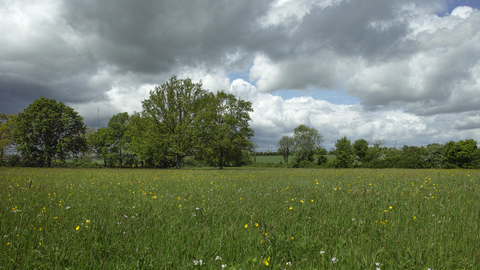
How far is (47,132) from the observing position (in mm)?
40125

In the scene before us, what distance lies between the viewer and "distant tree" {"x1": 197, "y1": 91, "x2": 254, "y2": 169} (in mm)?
34531

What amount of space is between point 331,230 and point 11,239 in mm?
5058

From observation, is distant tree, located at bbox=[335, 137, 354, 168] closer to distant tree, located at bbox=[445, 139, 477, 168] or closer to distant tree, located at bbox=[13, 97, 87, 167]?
distant tree, located at bbox=[445, 139, 477, 168]

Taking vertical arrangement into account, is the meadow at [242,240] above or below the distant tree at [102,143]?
below

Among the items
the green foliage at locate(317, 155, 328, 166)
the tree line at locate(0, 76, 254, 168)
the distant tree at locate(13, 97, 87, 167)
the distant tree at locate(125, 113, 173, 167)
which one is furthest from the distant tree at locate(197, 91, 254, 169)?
the green foliage at locate(317, 155, 328, 166)

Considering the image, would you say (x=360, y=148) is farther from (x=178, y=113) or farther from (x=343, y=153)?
(x=178, y=113)

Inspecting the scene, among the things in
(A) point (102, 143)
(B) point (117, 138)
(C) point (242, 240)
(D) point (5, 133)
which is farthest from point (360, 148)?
(D) point (5, 133)

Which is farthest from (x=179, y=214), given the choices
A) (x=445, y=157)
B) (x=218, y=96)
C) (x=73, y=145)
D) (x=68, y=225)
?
(x=445, y=157)

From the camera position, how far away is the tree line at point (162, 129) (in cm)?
3331

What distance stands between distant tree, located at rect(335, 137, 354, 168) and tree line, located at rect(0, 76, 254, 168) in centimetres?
3080

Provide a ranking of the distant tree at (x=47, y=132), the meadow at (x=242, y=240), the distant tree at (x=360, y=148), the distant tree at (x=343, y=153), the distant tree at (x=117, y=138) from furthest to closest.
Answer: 1. the distant tree at (x=360, y=148)
2. the distant tree at (x=343, y=153)
3. the distant tree at (x=117, y=138)
4. the distant tree at (x=47, y=132)
5. the meadow at (x=242, y=240)

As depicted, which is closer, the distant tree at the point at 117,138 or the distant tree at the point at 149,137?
the distant tree at the point at 149,137

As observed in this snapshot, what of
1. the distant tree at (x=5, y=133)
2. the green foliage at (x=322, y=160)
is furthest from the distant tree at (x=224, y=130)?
the distant tree at (x=5, y=133)

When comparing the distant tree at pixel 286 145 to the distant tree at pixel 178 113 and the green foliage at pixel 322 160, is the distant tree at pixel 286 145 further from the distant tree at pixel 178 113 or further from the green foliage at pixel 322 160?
the distant tree at pixel 178 113
